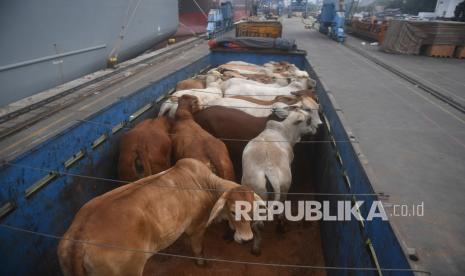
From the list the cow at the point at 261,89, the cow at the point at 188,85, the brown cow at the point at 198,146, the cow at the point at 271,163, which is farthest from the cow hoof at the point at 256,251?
the cow at the point at 188,85

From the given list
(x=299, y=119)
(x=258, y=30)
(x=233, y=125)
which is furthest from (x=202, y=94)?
(x=258, y=30)

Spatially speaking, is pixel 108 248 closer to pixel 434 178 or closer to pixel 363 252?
pixel 363 252

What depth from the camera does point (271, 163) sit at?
4145 millimetres

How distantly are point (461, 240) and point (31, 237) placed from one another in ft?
13.5

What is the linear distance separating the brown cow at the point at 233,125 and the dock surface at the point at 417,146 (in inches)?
59.9

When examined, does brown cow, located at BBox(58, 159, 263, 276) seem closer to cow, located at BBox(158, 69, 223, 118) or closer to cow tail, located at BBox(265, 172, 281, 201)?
cow tail, located at BBox(265, 172, 281, 201)

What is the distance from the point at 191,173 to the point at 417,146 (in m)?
2.95

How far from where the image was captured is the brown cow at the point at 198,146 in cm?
431

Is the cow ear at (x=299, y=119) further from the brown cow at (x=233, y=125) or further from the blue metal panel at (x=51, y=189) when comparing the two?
the blue metal panel at (x=51, y=189)

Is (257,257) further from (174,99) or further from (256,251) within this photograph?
(174,99)

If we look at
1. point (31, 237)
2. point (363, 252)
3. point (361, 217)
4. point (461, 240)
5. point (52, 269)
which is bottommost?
point (52, 269)


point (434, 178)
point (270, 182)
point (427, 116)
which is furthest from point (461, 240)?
point (427, 116)

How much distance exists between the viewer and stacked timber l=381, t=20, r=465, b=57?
12062mm

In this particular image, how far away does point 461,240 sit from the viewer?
2.49 meters
